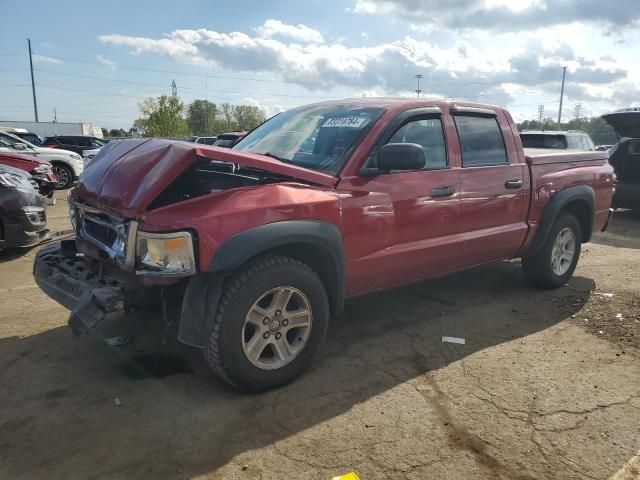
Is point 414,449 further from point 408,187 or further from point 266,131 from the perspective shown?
point 266,131

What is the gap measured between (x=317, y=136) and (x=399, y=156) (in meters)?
0.77

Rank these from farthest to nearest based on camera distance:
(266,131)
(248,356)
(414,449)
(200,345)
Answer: (266,131) < (248,356) < (200,345) < (414,449)

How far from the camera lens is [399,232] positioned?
3.80m

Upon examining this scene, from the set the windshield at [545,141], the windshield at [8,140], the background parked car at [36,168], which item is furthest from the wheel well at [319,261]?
the windshield at [8,140]

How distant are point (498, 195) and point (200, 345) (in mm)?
2995

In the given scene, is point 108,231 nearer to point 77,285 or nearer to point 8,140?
point 77,285

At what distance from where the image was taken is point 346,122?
12.8ft

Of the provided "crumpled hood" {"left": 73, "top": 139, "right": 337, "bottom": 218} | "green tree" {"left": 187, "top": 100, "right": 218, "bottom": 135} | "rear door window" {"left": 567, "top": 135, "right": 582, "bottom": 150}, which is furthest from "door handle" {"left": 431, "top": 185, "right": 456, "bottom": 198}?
"green tree" {"left": 187, "top": 100, "right": 218, "bottom": 135}

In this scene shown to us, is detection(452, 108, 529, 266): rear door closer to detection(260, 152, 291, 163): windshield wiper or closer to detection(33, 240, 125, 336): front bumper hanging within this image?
detection(260, 152, 291, 163): windshield wiper

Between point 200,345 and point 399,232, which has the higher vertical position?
point 399,232

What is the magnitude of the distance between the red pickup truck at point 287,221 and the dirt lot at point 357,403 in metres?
0.42

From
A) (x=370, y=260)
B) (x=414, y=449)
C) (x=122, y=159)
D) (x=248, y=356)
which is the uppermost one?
(x=122, y=159)

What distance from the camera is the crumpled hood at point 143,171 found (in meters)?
2.94

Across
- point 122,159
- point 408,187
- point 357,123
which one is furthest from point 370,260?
point 122,159
